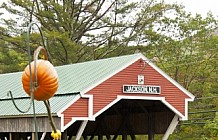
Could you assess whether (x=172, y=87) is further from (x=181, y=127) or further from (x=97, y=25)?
(x=97, y=25)

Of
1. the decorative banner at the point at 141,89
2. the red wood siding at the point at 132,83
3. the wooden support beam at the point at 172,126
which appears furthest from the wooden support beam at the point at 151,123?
the decorative banner at the point at 141,89

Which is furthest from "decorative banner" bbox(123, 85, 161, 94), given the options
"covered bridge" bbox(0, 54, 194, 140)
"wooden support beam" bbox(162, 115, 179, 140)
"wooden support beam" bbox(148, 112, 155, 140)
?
"wooden support beam" bbox(148, 112, 155, 140)

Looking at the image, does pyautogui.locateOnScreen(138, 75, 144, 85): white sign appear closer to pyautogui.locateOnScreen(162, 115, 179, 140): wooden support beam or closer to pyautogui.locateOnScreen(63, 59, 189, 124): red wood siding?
pyautogui.locateOnScreen(63, 59, 189, 124): red wood siding

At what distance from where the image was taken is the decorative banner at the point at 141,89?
16.5 meters

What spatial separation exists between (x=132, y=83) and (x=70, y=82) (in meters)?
2.02

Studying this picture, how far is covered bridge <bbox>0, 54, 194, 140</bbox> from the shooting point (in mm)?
15219

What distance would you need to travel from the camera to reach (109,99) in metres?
16.0

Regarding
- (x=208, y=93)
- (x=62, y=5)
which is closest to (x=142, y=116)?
(x=208, y=93)

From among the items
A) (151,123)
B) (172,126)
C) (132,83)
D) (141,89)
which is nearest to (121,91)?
(132,83)

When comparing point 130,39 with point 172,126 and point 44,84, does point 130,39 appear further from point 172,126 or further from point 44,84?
point 44,84

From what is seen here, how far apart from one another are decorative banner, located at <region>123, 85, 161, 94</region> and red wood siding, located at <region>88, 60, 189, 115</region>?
0.11 meters

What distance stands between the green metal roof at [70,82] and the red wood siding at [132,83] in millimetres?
230

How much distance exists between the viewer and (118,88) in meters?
16.3

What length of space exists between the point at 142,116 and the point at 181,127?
5.01 metres
